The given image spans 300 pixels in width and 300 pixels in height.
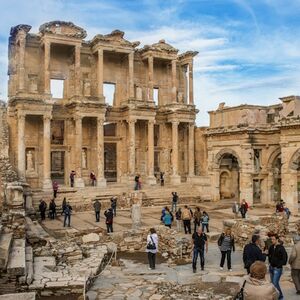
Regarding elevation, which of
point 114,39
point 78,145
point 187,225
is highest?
point 114,39

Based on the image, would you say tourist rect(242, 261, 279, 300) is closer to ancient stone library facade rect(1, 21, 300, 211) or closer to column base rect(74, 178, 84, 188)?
ancient stone library facade rect(1, 21, 300, 211)

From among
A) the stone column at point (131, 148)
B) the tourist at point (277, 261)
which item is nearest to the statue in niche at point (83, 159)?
the stone column at point (131, 148)

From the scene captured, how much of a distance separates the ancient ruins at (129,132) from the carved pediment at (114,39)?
8 centimetres

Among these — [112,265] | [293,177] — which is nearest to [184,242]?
[112,265]

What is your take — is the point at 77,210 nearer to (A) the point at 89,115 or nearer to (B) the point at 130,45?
(A) the point at 89,115

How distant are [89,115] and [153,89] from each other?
7.14 metres

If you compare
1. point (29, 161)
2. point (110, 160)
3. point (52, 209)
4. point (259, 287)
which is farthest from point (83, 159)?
point (259, 287)

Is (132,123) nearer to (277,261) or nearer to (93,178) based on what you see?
(93,178)

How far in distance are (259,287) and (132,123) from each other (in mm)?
29165

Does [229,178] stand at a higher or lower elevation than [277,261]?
higher

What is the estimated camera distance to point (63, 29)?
106 ft

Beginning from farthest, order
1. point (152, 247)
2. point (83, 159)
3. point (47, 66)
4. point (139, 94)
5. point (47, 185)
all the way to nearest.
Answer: point (139, 94)
point (83, 159)
point (47, 66)
point (47, 185)
point (152, 247)

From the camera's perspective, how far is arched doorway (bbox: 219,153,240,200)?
3481cm

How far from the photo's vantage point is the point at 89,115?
107 feet
